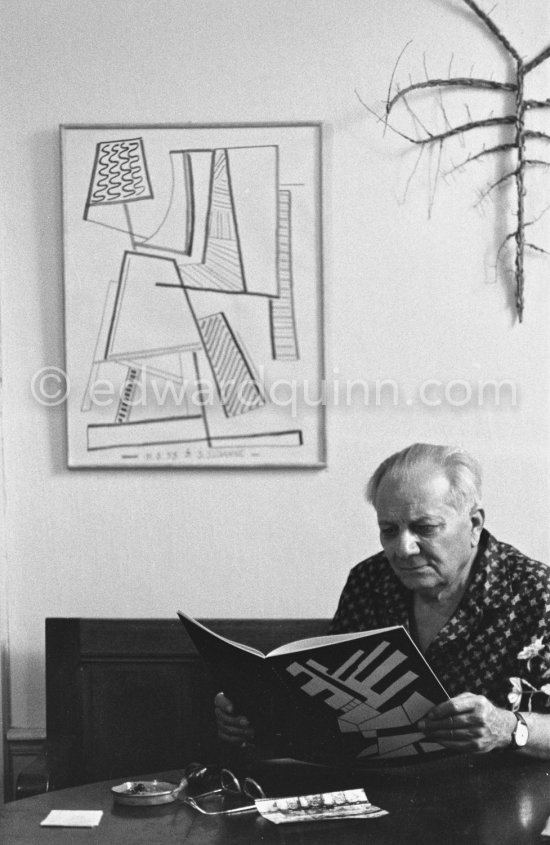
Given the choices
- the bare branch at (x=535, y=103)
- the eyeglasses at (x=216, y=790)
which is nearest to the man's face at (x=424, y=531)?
the eyeglasses at (x=216, y=790)

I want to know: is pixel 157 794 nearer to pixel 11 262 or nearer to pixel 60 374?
pixel 60 374

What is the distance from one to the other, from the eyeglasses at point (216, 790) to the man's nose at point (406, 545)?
587mm

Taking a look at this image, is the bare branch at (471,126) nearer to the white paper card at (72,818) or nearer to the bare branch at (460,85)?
A: the bare branch at (460,85)

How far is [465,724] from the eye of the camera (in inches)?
78.1

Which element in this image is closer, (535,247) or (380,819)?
(380,819)

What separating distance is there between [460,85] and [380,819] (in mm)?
2035

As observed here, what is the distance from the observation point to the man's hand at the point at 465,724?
1969 millimetres

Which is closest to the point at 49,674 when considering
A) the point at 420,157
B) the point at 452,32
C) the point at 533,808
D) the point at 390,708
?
the point at 390,708

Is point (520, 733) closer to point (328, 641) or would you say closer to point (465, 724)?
point (465, 724)

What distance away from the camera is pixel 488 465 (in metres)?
3.04

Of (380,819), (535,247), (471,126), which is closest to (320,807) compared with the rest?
(380,819)

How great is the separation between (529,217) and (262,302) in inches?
31.2

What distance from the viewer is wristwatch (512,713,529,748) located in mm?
2078

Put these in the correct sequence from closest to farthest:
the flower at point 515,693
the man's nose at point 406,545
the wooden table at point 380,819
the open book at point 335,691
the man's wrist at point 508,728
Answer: the wooden table at point 380,819 → the open book at point 335,691 → the man's wrist at point 508,728 → the flower at point 515,693 → the man's nose at point 406,545
